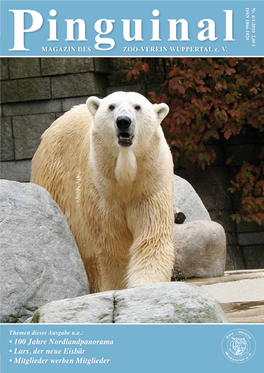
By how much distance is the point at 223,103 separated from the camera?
25.3ft

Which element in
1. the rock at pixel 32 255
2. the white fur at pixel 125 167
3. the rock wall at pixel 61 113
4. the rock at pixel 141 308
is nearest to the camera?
the rock at pixel 141 308

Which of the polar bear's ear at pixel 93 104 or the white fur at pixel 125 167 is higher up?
the polar bear's ear at pixel 93 104

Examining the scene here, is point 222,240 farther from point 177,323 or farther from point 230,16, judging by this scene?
point 177,323

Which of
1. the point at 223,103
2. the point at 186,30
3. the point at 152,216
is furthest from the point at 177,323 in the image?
the point at 223,103

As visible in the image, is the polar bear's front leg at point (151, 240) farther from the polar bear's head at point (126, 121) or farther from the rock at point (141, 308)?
the rock at point (141, 308)

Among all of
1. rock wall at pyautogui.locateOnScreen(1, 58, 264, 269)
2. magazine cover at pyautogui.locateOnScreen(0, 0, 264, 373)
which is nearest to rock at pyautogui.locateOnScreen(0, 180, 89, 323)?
magazine cover at pyautogui.locateOnScreen(0, 0, 264, 373)

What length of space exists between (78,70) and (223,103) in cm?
158

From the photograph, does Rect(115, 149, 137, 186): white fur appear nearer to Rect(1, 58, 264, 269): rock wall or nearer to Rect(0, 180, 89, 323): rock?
Rect(0, 180, 89, 323): rock

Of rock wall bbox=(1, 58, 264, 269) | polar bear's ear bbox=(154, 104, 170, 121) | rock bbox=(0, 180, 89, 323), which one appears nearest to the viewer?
rock bbox=(0, 180, 89, 323)

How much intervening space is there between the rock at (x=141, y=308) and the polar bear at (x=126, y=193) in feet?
3.67

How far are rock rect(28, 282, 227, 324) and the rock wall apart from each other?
4567 millimetres

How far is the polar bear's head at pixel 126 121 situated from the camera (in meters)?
4.31

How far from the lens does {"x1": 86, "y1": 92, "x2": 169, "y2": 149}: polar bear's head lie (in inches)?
170

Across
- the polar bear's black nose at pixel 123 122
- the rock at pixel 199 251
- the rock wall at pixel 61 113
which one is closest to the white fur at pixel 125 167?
the polar bear's black nose at pixel 123 122
